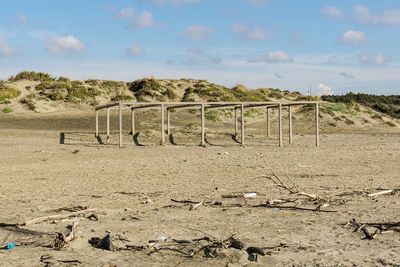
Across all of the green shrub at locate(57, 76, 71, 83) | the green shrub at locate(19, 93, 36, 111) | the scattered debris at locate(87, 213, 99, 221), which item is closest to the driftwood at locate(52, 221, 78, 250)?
the scattered debris at locate(87, 213, 99, 221)

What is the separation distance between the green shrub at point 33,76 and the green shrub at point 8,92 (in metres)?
3.67

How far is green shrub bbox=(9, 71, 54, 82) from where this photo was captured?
3697cm

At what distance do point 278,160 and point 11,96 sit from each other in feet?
61.7

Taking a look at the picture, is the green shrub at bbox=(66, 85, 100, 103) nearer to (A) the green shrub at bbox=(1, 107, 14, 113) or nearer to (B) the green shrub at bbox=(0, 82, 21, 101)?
(B) the green shrub at bbox=(0, 82, 21, 101)

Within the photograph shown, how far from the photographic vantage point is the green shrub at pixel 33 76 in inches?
1455

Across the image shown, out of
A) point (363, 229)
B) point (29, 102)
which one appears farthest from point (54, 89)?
point (363, 229)

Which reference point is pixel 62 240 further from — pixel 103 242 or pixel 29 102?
pixel 29 102

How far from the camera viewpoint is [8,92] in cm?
3123

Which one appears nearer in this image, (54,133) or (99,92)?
(54,133)

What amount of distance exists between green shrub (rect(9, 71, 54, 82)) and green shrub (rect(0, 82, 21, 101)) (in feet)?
12.0

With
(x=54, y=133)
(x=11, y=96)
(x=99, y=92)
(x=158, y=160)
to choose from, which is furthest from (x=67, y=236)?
(x=99, y=92)

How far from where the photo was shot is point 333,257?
5957 mm

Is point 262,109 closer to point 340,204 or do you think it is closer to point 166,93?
point 166,93

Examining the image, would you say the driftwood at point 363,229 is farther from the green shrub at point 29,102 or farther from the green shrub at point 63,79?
the green shrub at point 63,79
